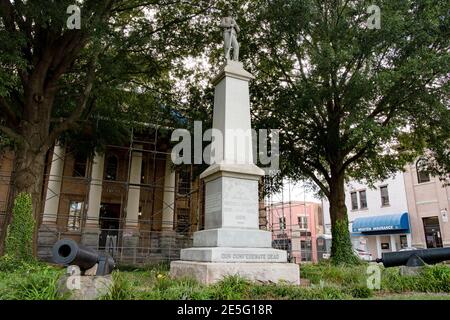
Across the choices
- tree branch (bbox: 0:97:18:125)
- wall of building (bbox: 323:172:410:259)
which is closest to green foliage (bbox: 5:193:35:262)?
tree branch (bbox: 0:97:18:125)

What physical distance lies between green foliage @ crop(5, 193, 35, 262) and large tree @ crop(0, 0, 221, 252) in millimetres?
362

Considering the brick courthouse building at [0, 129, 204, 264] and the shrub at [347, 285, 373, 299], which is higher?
the brick courthouse building at [0, 129, 204, 264]


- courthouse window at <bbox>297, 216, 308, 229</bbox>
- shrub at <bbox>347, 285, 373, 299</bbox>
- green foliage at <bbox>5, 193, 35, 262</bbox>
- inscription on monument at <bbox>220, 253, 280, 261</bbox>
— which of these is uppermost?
courthouse window at <bbox>297, 216, 308, 229</bbox>

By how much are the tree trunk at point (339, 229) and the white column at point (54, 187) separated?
1705cm

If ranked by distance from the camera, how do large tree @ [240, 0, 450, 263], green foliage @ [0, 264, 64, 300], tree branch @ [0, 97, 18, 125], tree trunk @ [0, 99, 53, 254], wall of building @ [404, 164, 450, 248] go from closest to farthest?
green foliage @ [0, 264, 64, 300], tree trunk @ [0, 99, 53, 254], tree branch @ [0, 97, 18, 125], large tree @ [240, 0, 450, 263], wall of building @ [404, 164, 450, 248]

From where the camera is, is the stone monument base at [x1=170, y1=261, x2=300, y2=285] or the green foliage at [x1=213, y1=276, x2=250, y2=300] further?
the stone monument base at [x1=170, y1=261, x2=300, y2=285]

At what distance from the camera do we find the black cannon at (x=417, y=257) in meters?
7.99

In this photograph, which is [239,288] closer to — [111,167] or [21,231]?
[21,231]

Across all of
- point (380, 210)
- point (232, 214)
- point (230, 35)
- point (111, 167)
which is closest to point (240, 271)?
point (232, 214)

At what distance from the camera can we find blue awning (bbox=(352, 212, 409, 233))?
29875 mm

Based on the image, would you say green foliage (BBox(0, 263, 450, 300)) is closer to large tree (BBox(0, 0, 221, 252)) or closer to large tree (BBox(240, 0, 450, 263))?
large tree (BBox(240, 0, 450, 263))

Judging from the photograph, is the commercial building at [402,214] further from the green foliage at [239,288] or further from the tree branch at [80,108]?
the tree branch at [80,108]

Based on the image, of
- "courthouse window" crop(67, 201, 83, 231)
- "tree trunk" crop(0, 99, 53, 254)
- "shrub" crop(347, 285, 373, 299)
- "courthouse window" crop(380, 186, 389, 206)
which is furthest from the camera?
"courthouse window" crop(380, 186, 389, 206)
